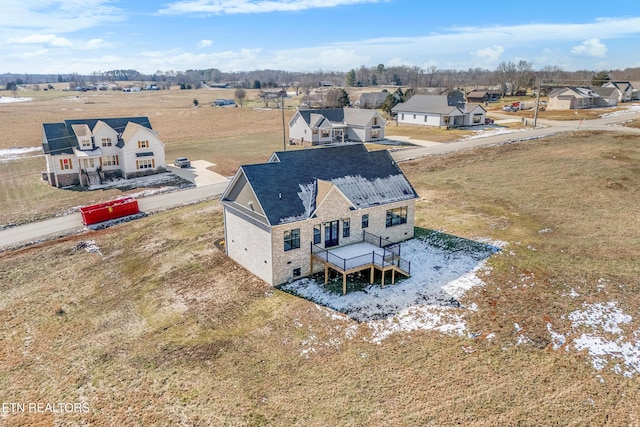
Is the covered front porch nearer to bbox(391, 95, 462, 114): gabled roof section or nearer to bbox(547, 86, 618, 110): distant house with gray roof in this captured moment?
bbox(391, 95, 462, 114): gabled roof section

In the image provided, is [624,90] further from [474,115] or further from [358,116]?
[358,116]

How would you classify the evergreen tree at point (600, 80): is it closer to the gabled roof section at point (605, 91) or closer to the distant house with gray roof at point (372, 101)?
the gabled roof section at point (605, 91)

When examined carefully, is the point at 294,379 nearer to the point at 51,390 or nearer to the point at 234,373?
the point at 234,373

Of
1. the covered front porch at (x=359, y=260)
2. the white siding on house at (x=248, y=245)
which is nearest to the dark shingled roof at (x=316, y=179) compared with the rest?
the white siding on house at (x=248, y=245)

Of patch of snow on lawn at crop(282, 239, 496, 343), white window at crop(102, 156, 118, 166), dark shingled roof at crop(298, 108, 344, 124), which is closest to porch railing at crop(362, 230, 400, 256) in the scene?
patch of snow on lawn at crop(282, 239, 496, 343)

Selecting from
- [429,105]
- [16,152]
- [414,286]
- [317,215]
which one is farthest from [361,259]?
[429,105]
